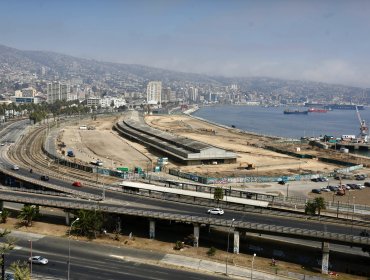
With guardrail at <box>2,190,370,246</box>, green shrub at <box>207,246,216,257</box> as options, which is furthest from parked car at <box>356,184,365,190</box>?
green shrub at <box>207,246,216,257</box>

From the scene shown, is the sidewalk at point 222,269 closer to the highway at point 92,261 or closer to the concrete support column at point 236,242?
the highway at point 92,261

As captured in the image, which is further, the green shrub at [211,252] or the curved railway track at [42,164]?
the curved railway track at [42,164]

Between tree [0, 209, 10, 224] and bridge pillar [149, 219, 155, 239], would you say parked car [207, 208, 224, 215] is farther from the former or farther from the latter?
tree [0, 209, 10, 224]

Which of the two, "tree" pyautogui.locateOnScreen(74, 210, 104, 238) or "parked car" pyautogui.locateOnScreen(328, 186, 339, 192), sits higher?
"tree" pyautogui.locateOnScreen(74, 210, 104, 238)

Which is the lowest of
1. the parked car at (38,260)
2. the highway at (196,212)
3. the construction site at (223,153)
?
the construction site at (223,153)

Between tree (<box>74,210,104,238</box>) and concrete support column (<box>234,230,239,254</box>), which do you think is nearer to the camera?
A: concrete support column (<box>234,230,239,254</box>)

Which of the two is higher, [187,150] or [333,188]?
[187,150]

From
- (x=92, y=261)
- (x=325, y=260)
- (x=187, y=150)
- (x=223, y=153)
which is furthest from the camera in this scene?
(x=187, y=150)

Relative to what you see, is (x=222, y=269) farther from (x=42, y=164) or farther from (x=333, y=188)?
(x=42, y=164)

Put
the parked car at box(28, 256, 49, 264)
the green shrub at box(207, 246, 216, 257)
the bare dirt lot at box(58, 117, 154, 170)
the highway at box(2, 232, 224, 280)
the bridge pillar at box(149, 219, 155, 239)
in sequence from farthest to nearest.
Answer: the bare dirt lot at box(58, 117, 154, 170) < the bridge pillar at box(149, 219, 155, 239) < the green shrub at box(207, 246, 216, 257) < the parked car at box(28, 256, 49, 264) < the highway at box(2, 232, 224, 280)

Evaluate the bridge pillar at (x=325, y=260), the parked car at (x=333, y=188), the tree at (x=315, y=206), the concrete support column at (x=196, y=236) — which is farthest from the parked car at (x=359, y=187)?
the concrete support column at (x=196, y=236)

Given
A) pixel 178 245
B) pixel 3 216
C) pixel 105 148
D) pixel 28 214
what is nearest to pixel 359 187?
pixel 178 245
